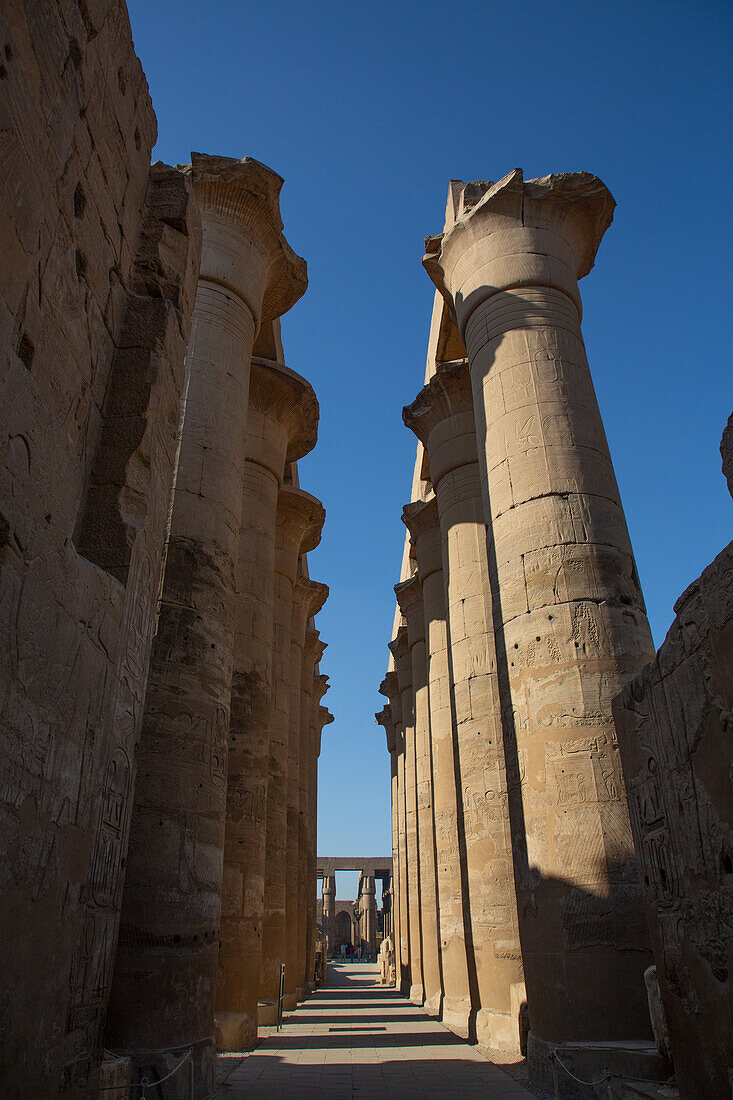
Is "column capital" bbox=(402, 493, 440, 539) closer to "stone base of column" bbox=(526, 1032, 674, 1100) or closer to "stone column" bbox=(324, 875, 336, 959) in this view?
"stone base of column" bbox=(526, 1032, 674, 1100)

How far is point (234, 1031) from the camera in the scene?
761cm

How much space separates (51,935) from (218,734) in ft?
12.4

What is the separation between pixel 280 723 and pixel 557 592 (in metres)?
8.08

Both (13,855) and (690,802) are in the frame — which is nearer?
(13,855)

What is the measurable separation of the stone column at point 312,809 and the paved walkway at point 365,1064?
22.7 feet

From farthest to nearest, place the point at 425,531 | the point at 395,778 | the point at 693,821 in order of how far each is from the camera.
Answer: the point at 395,778 < the point at 425,531 < the point at 693,821

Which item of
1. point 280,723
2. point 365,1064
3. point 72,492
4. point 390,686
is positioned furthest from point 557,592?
point 390,686

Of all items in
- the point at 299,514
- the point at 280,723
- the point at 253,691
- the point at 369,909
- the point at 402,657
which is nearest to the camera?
the point at 253,691

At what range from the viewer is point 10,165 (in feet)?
9.24

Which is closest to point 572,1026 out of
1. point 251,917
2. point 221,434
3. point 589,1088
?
point 589,1088

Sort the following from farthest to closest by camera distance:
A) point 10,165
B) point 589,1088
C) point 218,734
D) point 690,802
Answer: point 218,734 < point 589,1088 < point 690,802 < point 10,165

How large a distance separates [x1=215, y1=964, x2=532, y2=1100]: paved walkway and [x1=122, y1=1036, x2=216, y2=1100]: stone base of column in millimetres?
282

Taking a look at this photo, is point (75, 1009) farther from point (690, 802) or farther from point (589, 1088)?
point (589, 1088)

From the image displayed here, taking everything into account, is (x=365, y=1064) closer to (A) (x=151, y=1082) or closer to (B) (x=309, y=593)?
(A) (x=151, y=1082)
